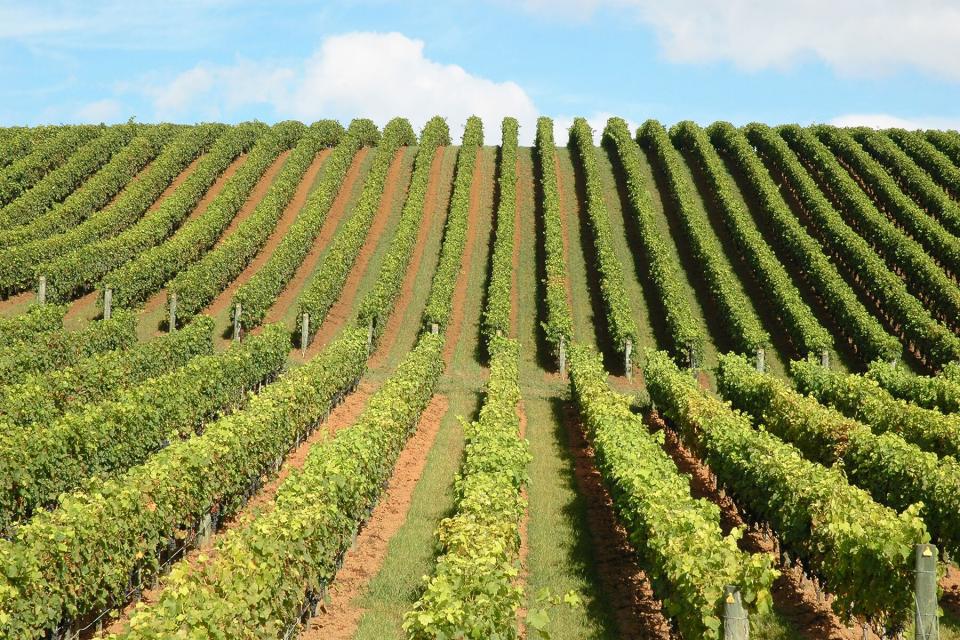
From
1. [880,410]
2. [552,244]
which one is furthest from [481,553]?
[552,244]

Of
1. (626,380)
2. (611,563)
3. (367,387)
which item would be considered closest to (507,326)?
(626,380)

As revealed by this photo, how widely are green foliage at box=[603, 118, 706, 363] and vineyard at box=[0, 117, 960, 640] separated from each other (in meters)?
0.30

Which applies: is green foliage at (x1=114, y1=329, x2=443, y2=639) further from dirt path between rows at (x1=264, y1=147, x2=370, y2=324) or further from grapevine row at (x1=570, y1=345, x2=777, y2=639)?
dirt path between rows at (x1=264, y1=147, x2=370, y2=324)

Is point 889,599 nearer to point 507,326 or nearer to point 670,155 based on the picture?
point 507,326

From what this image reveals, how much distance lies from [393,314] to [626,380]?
628 inches

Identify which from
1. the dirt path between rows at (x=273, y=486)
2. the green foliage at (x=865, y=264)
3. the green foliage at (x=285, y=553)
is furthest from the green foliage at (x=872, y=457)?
the green foliage at (x=865, y=264)

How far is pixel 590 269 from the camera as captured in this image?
206 feet

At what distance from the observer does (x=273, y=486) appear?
27.8m

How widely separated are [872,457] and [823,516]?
6.45 meters

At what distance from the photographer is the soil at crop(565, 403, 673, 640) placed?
18.2 meters

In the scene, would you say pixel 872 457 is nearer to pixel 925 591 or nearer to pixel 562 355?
pixel 925 591

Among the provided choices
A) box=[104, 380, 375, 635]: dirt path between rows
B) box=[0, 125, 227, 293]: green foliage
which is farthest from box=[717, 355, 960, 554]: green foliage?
box=[0, 125, 227, 293]: green foliage

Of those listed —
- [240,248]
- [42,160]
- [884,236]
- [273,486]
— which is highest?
[42,160]

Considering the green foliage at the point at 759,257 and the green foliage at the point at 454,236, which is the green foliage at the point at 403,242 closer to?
the green foliage at the point at 454,236
